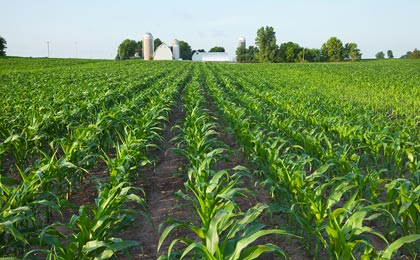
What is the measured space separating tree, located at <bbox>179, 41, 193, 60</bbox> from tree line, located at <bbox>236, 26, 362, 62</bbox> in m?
35.5

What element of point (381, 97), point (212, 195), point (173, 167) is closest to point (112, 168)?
point (212, 195)

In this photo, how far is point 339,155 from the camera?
15.2 feet

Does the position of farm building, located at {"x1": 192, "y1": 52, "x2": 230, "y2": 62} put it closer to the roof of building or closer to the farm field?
the roof of building

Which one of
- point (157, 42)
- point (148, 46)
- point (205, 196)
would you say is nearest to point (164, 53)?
point (148, 46)

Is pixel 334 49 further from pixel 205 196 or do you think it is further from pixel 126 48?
pixel 205 196

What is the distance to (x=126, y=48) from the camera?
107 metres

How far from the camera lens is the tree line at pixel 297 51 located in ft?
254

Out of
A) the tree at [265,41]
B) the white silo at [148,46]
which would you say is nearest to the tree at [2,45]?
the white silo at [148,46]

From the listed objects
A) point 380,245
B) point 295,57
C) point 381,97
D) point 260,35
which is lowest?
point 380,245

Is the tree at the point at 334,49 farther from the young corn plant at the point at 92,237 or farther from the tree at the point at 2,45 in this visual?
the young corn plant at the point at 92,237

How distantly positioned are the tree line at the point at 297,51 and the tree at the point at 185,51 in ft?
116

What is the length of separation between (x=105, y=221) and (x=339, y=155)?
3.13 meters

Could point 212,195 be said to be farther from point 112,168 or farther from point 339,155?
point 339,155

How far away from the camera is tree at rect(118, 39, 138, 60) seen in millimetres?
107100
